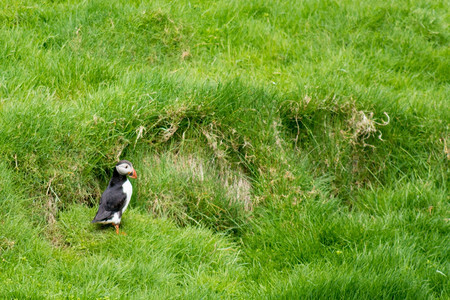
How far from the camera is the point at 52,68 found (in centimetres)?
573

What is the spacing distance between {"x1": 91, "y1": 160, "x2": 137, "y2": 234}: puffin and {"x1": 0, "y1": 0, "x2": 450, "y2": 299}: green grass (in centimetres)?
17

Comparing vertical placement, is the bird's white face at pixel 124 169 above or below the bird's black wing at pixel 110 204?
above

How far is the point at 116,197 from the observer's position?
4.56 m

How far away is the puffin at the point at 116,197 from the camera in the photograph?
4465 millimetres

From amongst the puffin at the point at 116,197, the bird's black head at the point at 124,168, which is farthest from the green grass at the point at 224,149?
the bird's black head at the point at 124,168

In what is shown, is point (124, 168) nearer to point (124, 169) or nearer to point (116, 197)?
point (124, 169)

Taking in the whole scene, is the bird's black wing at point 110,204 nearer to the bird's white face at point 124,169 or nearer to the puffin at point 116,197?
the puffin at point 116,197

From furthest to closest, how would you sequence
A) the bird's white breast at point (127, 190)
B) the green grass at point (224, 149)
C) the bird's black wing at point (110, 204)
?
the bird's white breast at point (127, 190), the bird's black wing at point (110, 204), the green grass at point (224, 149)

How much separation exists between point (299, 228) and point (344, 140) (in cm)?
143

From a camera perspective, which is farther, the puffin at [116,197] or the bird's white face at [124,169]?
the bird's white face at [124,169]

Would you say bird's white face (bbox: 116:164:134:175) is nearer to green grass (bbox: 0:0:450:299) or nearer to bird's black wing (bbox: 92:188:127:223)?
bird's black wing (bbox: 92:188:127:223)

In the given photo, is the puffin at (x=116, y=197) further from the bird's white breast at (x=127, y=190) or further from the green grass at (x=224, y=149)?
the green grass at (x=224, y=149)

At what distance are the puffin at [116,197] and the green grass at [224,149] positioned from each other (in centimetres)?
17

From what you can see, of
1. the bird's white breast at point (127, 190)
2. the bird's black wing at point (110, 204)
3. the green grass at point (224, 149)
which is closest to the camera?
the green grass at point (224, 149)
